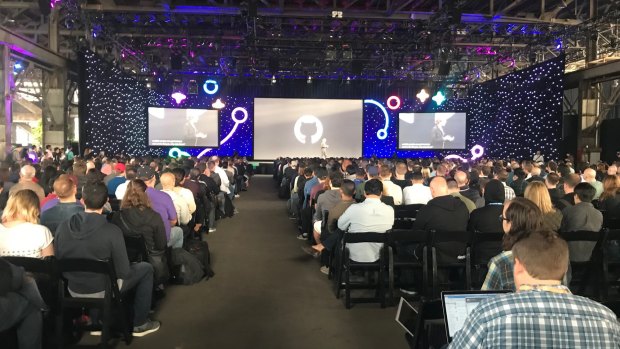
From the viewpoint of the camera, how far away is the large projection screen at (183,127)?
70.8ft

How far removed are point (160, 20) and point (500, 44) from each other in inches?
455

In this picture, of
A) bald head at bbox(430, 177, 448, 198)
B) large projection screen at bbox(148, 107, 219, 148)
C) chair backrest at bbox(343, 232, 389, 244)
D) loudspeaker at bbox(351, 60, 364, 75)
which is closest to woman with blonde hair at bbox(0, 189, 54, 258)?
chair backrest at bbox(343, 232, 389, 244)

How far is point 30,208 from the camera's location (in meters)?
3.54

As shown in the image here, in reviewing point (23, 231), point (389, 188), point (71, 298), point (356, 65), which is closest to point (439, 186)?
point (389, 188)

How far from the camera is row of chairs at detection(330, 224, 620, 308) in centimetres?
448

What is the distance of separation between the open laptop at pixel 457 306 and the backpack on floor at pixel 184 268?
12.6 ft

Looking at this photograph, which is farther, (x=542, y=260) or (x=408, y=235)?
(x=408, y=235)

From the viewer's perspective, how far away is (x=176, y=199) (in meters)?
5.83

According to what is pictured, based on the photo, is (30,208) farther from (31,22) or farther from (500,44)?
(31,22)

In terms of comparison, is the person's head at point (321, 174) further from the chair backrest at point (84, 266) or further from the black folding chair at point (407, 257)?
the chair backrest at point (84, 266)

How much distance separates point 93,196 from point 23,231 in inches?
20.7

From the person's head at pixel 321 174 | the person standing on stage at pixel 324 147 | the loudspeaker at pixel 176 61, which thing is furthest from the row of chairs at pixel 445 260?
the person standing on stage at pixel 324 147

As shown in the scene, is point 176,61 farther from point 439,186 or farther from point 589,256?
point 589,256

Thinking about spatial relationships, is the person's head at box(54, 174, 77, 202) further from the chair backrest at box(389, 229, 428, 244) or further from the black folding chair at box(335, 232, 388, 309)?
the chair backrest at box(389, 229, 428, 244)
